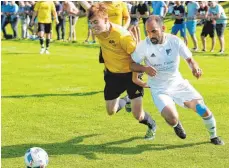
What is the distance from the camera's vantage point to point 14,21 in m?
27.6

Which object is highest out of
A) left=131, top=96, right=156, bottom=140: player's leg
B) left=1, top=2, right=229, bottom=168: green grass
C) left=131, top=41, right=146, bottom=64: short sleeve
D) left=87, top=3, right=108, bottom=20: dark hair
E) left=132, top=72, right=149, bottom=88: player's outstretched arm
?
left=87, top=3, right=108, bottom=20: dark hair

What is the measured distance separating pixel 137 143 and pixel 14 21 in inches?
800

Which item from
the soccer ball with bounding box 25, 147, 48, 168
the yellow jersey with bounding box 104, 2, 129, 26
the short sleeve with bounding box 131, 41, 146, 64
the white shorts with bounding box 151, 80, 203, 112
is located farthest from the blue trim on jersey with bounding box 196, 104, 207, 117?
the yellow jersey with bounding box 104, 2, 129, 26

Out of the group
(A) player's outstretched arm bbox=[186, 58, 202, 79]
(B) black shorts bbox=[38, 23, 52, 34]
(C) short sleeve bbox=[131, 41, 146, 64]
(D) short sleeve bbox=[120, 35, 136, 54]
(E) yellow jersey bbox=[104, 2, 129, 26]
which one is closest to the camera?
(A) player's outstretched arm bbox=[186, 58, 202, 79]

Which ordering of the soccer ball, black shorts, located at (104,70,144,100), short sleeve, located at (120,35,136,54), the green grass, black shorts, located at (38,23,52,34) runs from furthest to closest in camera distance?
black shorts, located at (38,23,52,34) < black shorts, located at (104,70,144,100) < short sleeve, located at (120,35,136,54) < the green grass < the soccer ball

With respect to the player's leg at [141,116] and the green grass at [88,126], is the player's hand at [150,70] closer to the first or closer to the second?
the player's leg at [141,116]

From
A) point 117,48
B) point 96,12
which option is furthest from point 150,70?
point 96,12

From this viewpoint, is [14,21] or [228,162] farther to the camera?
[14,21]

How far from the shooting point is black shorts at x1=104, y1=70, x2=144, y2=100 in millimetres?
8297

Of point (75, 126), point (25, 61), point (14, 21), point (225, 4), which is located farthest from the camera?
point (225, 4)

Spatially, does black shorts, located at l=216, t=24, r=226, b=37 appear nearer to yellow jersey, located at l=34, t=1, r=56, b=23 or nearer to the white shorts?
yellow jersey, located at l=34, t=1, r=56, b=23

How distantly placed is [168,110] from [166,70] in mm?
580

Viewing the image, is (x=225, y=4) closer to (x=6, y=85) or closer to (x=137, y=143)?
(x=6, y=85)

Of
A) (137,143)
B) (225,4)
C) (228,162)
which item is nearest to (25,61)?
(137,143)
